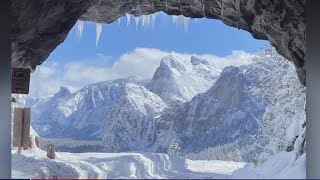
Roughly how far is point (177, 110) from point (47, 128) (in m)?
4.31

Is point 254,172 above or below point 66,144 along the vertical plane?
above

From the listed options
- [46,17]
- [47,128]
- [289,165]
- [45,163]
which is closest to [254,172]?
[289,165]

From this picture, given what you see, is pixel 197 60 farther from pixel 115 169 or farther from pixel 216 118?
pixel 115 169

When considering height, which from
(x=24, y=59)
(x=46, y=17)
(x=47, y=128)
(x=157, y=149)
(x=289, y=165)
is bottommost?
(x=157, y=149)

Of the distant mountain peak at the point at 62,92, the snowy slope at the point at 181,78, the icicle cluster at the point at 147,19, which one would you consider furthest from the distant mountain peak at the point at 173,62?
the icicle cluster at the point at 147,19

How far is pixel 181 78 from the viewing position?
12492 mm

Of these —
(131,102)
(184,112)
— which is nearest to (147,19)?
(131,102)

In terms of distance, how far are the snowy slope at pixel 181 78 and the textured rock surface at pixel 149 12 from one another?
400cm

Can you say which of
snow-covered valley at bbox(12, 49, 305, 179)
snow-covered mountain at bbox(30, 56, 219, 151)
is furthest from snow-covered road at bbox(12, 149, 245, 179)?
snow-covered mountain at bbox(30, 56, 219, 151)

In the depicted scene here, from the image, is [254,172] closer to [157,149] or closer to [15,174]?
[15,174]

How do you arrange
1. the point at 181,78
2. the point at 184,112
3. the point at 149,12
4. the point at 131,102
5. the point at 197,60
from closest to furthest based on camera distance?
the point at 149,12 → the point at 181,78 → the point at 197,60 → the point at 131,102 → the point at 184,112

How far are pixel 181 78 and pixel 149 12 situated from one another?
14.3ft

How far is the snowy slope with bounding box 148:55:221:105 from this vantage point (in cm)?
1233

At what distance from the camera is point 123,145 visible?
1291 centimetres
